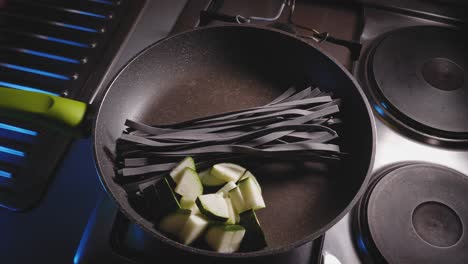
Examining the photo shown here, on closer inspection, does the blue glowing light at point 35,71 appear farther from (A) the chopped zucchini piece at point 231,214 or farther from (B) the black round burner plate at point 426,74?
(B) the black round burner plate at point 426,74

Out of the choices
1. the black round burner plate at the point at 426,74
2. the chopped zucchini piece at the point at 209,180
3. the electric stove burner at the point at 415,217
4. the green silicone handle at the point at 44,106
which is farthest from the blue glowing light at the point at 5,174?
the black round burner plate at the point at 426,74

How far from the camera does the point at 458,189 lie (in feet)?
2.60

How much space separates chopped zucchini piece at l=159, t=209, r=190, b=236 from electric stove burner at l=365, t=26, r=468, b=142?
0.52 m

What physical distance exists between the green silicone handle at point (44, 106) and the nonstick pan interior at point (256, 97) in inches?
1.9

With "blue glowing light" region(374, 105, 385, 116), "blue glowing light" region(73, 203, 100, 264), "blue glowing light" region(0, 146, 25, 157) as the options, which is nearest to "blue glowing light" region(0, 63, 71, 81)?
"blue glowing light" region(0, 146, 25, 157)

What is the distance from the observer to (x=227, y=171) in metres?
0.75

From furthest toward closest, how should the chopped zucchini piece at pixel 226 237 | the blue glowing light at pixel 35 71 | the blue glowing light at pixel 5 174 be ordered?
the blue glowing light at pixel 35 71 → the blue glowing light at pixel 5 174 → the chopped zucchini piece at pixel 226 237

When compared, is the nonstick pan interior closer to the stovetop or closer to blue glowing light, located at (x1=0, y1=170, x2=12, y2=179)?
the stovetop

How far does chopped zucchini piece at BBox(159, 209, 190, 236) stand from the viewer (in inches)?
26.9

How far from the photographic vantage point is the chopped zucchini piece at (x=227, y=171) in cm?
75

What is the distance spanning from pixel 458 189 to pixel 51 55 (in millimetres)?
1015

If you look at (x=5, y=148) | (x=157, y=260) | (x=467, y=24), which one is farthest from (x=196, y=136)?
(x=467, y=24)

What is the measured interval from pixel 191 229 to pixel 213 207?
0.05 metres

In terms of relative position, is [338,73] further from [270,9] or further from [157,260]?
[157,260]
